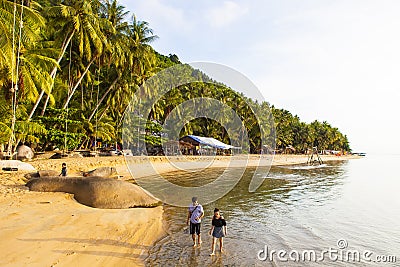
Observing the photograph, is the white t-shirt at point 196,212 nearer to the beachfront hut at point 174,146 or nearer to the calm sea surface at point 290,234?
the calm sea surface at point 290,234

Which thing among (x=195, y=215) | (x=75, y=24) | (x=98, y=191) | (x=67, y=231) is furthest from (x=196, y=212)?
(x=75, y=24)

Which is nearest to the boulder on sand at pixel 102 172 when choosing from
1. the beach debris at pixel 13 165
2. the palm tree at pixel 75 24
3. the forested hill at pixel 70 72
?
the beach debris at pixel 13 165

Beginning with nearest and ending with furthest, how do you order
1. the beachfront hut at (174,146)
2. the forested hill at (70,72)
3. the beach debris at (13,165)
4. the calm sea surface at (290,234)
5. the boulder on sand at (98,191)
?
the calm sea surface at (290,234), the boulder on sand at (98,191), the beach debris at (13,165), the forested hill at (70,72), the beachfront hut at (174,146)

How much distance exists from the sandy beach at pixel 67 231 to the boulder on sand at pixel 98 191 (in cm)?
45

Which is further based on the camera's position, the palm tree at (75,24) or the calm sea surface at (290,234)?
the palm tree at (75,24)

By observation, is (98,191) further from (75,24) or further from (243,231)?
(75,24)

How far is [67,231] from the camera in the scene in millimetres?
8188

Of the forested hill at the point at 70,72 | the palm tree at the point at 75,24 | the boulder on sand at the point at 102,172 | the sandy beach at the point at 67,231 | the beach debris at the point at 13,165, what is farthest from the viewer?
the palm tree at the point at 75,24

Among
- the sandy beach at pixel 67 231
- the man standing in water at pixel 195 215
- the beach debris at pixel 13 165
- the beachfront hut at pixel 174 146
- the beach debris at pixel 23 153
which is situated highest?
the beachfront hut at pixel 174 146

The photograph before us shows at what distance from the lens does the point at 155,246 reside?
8.74 meters

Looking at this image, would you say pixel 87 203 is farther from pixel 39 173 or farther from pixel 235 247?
pixel 235 247

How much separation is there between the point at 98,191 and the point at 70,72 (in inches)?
931

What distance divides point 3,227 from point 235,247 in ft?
20.8

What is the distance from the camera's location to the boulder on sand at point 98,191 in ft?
39.7
